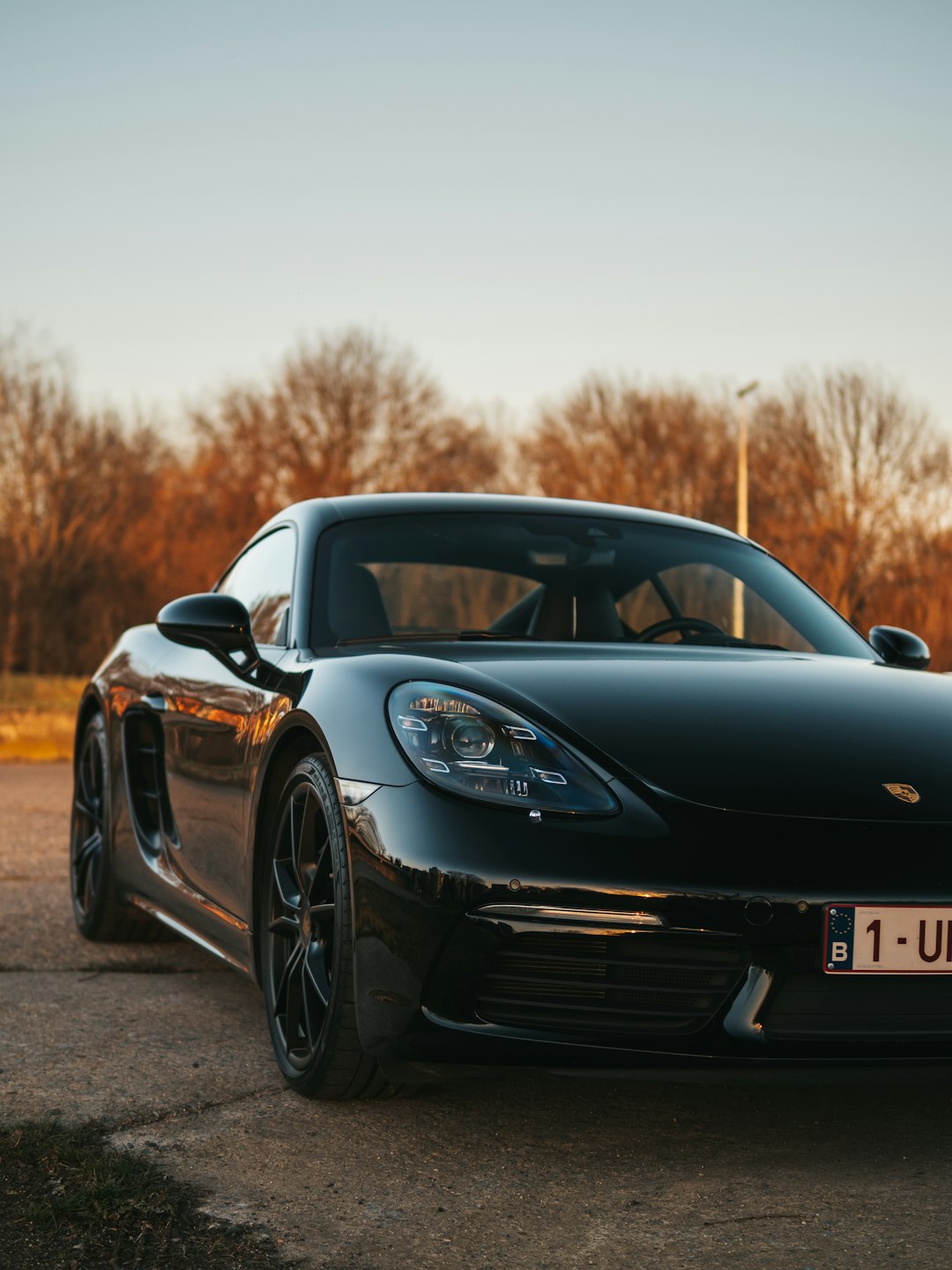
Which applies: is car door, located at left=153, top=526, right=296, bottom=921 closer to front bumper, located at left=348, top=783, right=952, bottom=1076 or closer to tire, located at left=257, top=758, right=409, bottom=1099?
tire, located at left=257, top=758, right=409, bottom=1099

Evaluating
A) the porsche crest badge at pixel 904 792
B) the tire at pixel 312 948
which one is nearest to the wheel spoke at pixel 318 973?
the tire at pixel 312 948

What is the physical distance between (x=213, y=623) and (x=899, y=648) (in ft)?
6.02

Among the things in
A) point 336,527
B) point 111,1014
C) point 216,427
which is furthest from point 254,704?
point 216,427

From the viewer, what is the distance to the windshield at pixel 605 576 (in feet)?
13.1

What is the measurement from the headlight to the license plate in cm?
43

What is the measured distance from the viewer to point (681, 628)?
4113mm

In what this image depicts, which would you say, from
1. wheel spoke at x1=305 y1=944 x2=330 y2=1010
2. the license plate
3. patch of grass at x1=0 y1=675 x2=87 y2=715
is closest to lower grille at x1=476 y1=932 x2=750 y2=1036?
the license plate

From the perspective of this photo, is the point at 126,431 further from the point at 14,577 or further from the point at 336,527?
the point at 336,527

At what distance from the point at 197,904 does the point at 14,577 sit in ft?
146

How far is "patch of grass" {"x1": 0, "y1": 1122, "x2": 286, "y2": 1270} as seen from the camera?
2209 mm

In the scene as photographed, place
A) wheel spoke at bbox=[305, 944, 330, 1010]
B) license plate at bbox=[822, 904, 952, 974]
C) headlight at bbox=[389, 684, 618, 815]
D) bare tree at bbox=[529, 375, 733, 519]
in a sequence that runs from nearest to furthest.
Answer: license plate at bbox=[822, 904, 952, 974] → headlight at bbox=[389, 684, 618, 815] → wheel spoke at bbox=[305, 944, 330, 1010] → bare tree at bbox=[529, 375, 733, 519]

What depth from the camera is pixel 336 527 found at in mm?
4027

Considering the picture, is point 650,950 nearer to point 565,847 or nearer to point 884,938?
point 565,847

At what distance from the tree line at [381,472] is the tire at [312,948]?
39831mm
